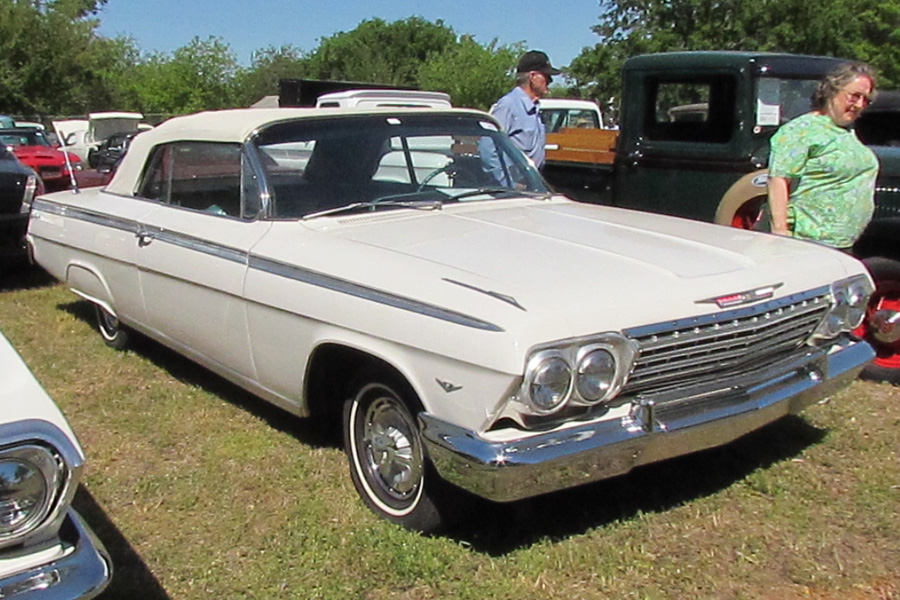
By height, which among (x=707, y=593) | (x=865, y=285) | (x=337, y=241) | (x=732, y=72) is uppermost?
(x=732, y=72)

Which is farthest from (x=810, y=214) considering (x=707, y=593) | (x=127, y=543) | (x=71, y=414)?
(x=71, y=414)

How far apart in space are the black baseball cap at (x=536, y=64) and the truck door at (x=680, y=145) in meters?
0.65

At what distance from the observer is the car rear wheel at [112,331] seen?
18.4ft

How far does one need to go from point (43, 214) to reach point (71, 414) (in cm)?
163

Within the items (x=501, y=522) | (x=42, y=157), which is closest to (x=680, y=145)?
(x=501, y=522)

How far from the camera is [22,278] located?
827 cm

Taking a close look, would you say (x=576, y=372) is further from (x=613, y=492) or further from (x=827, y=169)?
(x=827, y=169)

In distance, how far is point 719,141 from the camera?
6.23 meters

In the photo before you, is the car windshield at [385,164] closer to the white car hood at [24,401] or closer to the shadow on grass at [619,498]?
the shadow on grass at [619,498]

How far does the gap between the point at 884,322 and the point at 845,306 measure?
161 centimetres

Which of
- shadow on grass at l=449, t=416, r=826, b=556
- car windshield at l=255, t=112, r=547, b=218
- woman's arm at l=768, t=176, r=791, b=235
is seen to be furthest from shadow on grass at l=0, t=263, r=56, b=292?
woman's arm at l=768, t=176, r=791, b=235

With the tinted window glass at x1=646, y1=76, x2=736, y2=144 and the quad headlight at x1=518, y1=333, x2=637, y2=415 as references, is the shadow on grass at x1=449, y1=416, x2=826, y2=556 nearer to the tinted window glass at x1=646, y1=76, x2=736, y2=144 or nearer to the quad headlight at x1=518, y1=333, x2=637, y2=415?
the quad headlight at x1=518, y1=333, x2=637, y2=415

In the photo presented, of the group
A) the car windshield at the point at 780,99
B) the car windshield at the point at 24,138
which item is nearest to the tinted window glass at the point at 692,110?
the car windshield at the point at 780,99

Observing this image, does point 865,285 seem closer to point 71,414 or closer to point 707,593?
point 707,593
